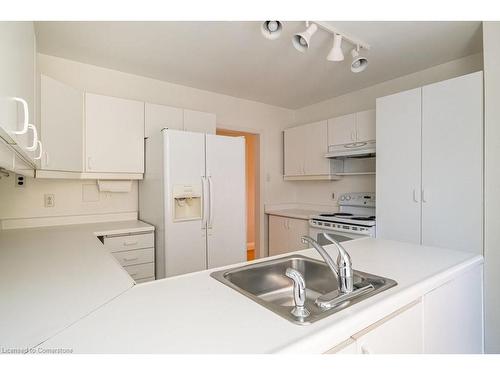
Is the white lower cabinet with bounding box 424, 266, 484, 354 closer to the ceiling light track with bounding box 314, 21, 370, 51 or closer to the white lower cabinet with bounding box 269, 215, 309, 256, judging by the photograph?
the ceiling light track with bounding box 314, 21, 370, 51

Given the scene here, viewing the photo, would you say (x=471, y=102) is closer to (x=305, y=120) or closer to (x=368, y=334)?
(x=368, y=334)

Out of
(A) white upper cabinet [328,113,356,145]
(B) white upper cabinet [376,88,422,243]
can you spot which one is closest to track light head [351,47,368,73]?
(B) white upper cabinet [376,88,422,243]

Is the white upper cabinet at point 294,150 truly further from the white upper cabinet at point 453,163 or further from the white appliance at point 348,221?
the white upper cabinet at point 453,163

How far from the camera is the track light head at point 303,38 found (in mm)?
1800

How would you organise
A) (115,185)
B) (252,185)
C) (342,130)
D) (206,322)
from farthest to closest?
1. (252,185)
2. (342,130)
3. (115,185)
4. (206,322)

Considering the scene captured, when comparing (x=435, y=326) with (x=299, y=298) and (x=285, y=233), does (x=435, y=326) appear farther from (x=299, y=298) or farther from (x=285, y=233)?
(x=285, y=233)

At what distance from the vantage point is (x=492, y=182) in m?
1.86

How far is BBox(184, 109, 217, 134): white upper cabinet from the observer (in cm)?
288

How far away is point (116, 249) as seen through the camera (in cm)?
221

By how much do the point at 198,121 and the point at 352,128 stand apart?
178 centimetres

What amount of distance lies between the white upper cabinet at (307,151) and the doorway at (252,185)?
0.46 m

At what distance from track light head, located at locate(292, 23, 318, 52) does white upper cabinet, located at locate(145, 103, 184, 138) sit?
145 centimetres

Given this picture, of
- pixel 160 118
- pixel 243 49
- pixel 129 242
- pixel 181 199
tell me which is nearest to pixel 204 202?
pixel 181 199
